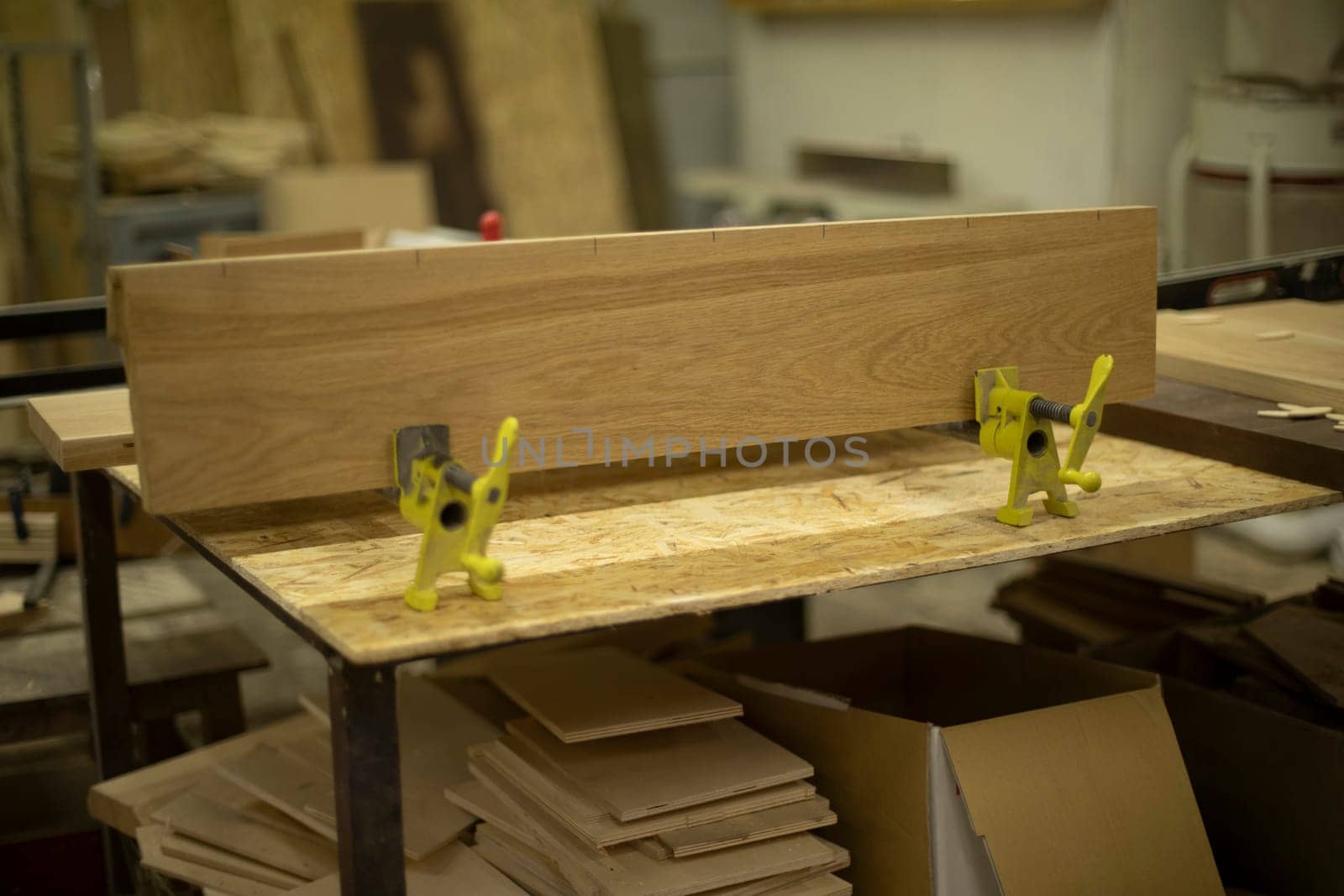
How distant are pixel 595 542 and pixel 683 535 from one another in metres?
0.11

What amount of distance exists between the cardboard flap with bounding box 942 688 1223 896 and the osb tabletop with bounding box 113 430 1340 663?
0.95 ft

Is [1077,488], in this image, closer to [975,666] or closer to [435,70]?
[975,666]

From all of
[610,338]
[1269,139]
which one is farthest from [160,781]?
[1269,139]

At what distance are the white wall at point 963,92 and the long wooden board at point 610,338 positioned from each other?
104 inches

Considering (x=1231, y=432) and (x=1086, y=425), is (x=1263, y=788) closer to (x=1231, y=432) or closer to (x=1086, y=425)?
(x=1231, y=432)

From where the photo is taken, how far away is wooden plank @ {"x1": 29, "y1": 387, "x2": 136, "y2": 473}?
184 cm

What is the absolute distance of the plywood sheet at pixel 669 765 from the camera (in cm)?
174

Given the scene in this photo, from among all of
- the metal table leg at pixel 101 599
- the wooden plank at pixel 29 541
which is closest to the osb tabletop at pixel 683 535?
the metal table leg at pixel 101 599

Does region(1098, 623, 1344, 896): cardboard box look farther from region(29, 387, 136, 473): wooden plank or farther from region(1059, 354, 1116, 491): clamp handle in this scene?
region(29, 387, 136, 473): wooden plank

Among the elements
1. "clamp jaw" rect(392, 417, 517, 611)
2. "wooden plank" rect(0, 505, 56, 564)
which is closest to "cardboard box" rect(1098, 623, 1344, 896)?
"clamp jaw" rect(392, 417, 517, 611)

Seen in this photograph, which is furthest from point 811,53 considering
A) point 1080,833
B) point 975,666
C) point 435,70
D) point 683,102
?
point 1080,833

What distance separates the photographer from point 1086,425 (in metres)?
1.68

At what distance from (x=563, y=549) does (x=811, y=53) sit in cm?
456

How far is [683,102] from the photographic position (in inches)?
249
